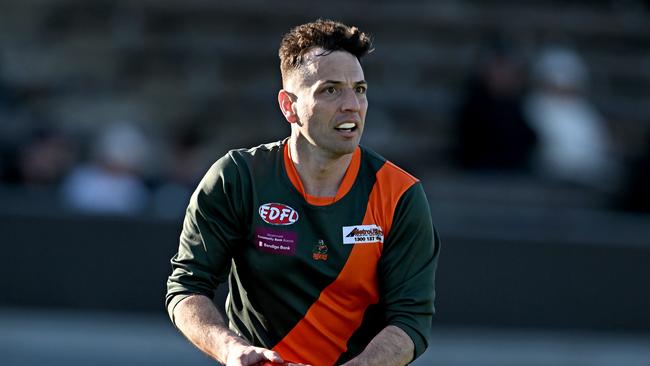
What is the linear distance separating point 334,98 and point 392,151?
29.7ft

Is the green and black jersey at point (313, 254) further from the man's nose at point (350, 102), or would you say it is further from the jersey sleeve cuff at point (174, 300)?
the man's nose at point (350, 102)

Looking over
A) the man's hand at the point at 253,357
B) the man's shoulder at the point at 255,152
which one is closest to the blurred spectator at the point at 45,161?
the man's shoulder at the point at 255,152

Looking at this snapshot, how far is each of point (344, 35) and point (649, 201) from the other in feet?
27.2

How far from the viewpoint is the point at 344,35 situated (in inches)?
188

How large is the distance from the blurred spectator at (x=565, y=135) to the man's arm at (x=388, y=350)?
828 cm

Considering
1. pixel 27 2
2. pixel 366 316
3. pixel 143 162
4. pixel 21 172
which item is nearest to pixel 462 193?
pixel 143 162

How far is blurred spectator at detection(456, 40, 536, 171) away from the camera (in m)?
12.0

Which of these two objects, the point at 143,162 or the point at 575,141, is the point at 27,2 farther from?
the point at 575,141

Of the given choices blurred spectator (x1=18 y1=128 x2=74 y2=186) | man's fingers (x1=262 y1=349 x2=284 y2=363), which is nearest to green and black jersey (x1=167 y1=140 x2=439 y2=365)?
man's fingers (x1=262 y1=349 x2=284 y2=363)

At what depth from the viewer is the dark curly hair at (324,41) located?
15.6 ft

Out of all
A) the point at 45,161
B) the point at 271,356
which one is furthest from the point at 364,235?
the point at 45,161

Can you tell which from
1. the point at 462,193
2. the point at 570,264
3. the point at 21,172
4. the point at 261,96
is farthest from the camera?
the point at 261,96

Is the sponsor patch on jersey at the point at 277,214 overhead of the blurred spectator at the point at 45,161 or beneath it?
overhead

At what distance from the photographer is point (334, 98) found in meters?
4.74
